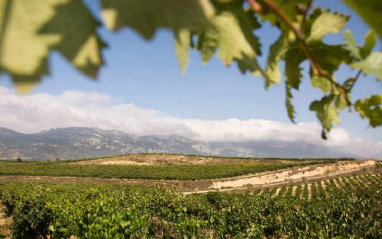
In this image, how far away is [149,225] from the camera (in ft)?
22.0

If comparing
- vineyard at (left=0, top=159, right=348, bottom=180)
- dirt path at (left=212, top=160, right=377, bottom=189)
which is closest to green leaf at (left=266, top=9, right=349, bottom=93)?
dirt path at (left=212, top=160, right=377, bottom=189)

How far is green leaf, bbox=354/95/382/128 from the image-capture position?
58cm

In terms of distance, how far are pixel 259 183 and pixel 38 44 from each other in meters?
43.8

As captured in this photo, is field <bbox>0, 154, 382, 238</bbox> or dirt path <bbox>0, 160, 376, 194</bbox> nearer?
field <bbox>0, 154, 382, 238</bbox>

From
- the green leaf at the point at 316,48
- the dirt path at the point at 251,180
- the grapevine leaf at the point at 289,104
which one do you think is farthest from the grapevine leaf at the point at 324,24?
the dirt path at the point at 251,180

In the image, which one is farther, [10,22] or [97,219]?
[97,219]

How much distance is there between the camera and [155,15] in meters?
0.32

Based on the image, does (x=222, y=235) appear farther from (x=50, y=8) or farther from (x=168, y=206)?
(x=50, y=8)

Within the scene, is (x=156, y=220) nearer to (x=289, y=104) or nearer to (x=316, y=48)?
(x=289, y=104)

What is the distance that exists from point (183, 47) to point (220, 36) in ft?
0.24

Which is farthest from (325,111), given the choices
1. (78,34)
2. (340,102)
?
(78,34)

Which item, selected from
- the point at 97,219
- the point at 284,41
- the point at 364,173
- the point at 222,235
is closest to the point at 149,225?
the point at 97,219

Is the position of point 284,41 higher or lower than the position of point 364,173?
higher

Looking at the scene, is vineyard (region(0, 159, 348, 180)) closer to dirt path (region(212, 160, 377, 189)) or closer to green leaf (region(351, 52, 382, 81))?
dirt path (region(212, 160, 377, 189))
